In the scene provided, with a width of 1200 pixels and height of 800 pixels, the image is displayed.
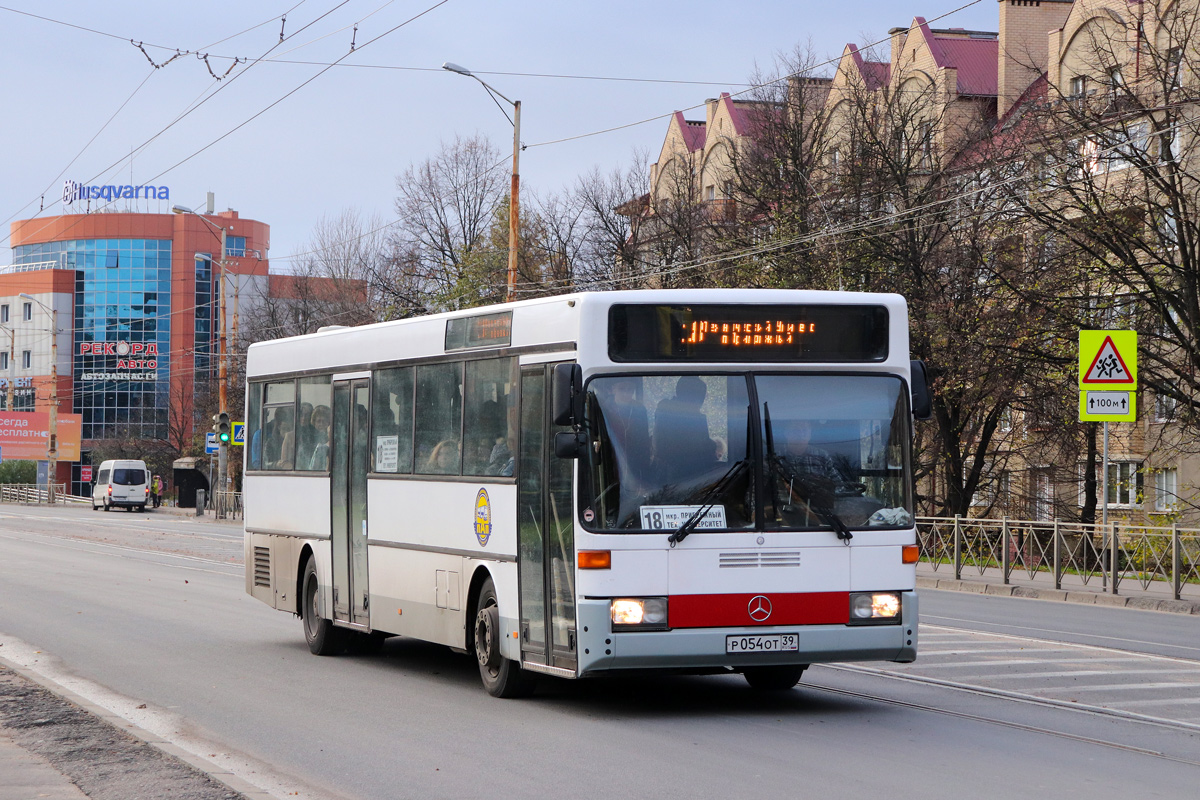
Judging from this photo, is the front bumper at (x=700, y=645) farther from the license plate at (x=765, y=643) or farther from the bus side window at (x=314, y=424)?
the bus side window at (x=314, y=424)

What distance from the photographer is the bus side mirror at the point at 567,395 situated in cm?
934

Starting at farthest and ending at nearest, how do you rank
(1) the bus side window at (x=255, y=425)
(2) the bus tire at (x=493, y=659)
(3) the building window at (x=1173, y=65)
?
(3) the building window at (x=1173, y=65)
(1) the bus side window at (x=255, y=425)
(2) the bus tire at (x=493, y=659)

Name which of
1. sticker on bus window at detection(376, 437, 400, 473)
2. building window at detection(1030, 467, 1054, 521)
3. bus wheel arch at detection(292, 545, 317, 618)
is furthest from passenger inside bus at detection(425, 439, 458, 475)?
building window at detection(1030, 467, 1054, 521)

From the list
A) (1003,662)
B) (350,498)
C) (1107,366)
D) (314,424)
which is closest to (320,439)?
(314,424)

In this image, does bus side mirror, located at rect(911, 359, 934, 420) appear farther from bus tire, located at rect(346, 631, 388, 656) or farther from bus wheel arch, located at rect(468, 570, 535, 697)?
bus tire, located at rect(346, 631, 388, 656)

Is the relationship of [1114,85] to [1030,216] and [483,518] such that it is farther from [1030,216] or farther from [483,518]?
[483,518]

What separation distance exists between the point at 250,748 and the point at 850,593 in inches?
151

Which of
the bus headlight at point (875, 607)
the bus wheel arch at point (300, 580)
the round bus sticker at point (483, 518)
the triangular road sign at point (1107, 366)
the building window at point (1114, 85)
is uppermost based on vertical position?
the building window at point (1114, 85)

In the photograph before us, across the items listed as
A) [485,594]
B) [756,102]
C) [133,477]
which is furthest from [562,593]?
[133,477]

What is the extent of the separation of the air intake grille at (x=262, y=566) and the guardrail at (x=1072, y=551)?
493 inches

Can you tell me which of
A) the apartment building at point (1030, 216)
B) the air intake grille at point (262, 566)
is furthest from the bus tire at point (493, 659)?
the apartment building at point (1030, 216)

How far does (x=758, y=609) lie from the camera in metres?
9.55

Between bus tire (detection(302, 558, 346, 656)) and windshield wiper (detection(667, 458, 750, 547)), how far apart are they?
5452 millimetres

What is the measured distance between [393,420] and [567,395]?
3658 millimetres
